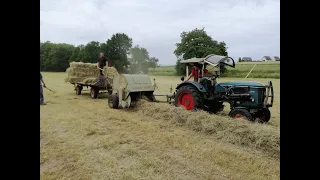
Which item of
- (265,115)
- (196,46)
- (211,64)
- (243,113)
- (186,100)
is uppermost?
(196,46)

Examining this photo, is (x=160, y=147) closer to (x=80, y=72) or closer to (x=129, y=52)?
(x=80, y=72)

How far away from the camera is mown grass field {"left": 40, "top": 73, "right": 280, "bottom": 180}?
11.2 feet

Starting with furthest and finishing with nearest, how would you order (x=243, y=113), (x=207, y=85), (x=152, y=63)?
(x=152, y=63) → (x=207, y=85) → (x=243, y=113)

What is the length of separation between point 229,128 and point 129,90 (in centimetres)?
381

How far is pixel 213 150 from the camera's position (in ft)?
14.0

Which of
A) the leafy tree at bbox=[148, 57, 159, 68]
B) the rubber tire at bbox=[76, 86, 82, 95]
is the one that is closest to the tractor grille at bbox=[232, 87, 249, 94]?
the rubber tire at bbox=[76, 86, 82, 95]

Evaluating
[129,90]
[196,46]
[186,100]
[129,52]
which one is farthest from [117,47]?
[186,100]

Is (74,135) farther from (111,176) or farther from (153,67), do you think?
(153,67)

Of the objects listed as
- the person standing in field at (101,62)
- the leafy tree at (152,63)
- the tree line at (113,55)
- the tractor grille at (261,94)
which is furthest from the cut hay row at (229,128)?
the leafy tree at (152,63)

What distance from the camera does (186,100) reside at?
283 inches

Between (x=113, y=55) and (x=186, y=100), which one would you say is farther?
(x=113, y=55)

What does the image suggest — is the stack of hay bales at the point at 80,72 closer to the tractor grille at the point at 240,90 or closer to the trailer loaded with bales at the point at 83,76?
the trailer loaded with bales at the point at 83,76

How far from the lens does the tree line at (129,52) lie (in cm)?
1428

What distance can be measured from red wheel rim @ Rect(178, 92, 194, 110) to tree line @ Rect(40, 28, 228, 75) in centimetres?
123
